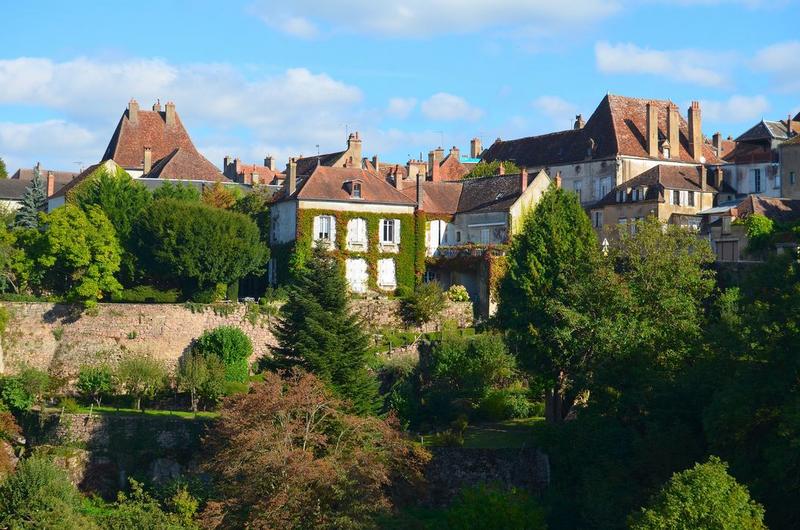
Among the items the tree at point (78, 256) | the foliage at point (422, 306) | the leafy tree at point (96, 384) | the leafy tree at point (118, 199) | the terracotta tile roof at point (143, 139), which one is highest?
A: the terracotta tile roof at point (143, 139)

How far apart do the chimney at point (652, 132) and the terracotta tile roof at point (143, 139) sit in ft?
76.2

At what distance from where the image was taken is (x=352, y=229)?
57.2 meters

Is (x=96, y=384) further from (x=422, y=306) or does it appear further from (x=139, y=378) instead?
(x=422, y=306)

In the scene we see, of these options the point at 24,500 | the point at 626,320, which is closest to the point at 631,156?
the point at 626,320

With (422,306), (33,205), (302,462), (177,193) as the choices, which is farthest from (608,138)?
(302,462)

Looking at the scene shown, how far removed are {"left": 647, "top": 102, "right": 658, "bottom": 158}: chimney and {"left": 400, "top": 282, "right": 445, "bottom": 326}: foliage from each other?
18.5 m

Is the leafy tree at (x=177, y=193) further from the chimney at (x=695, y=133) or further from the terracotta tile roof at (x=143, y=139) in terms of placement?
the chimney at (x=695, y=133)

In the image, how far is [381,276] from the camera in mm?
57344

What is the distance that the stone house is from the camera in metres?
67.7

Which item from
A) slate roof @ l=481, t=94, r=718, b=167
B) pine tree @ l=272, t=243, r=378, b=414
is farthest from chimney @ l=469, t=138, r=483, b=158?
pine tree @ l=272, t=243, r=378, b=414

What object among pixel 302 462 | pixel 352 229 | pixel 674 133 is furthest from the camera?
pixel 674 133

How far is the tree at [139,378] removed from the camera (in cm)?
4772

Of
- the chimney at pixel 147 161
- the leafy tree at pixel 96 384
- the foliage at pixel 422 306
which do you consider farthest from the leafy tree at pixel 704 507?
the chimney at pixel 147 161

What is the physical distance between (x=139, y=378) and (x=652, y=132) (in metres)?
31.9
